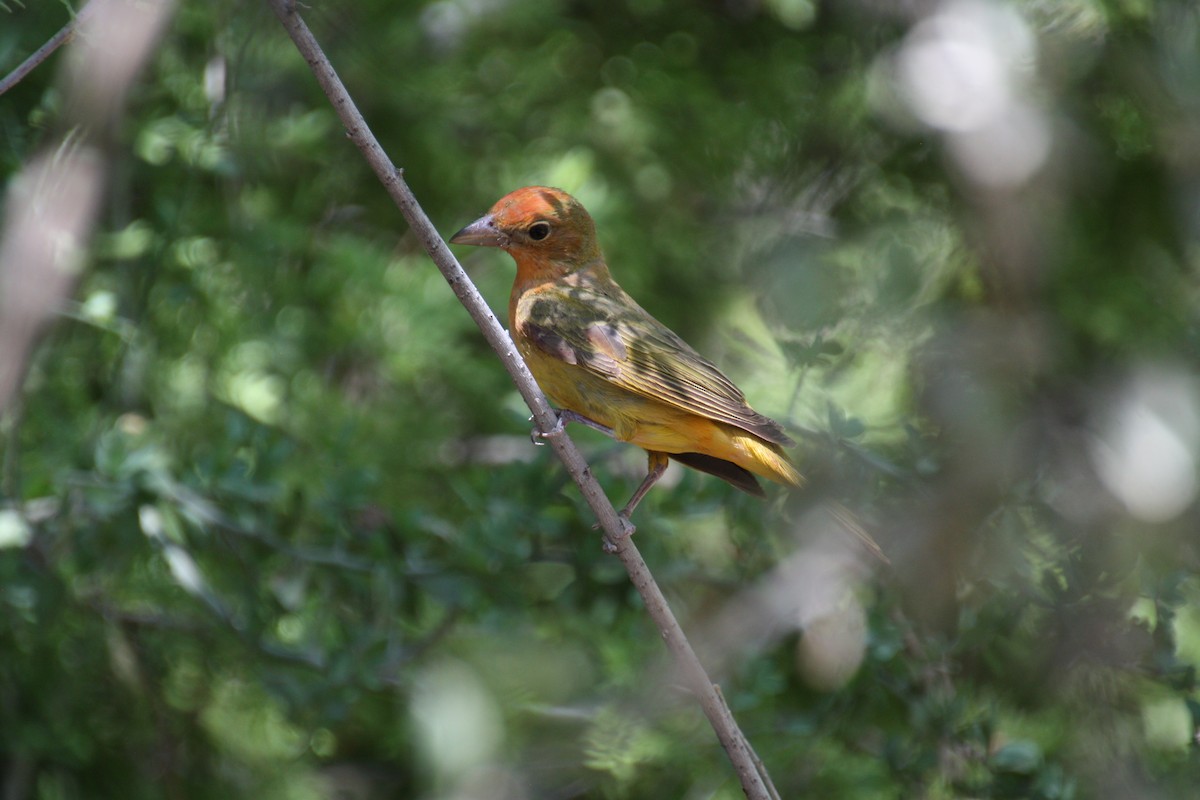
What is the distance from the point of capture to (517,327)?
10.6 ft

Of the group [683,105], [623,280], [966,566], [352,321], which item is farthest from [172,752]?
[683,105]

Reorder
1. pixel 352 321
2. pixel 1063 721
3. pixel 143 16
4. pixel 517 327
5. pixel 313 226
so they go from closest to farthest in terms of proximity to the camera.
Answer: pixel 143 16 → pixel 517 327 → pixel 1063 721 → pixel 352 321 → pixel 313 226

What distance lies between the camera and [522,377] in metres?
2.39

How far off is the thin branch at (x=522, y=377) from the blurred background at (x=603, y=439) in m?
0.79

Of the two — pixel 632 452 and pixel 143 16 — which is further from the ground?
pixel 143 16

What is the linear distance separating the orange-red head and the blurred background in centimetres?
50

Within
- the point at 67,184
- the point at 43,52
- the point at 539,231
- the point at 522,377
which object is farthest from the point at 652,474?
the point at 43,52

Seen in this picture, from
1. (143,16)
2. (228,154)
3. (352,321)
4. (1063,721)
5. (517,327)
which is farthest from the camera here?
(352,321)

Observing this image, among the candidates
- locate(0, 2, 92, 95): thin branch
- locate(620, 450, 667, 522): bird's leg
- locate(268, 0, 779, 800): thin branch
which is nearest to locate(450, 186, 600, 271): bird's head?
locate(620, 450, 667, 522): bird's leg

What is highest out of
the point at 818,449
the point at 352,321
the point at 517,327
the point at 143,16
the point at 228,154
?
the point at 143,16

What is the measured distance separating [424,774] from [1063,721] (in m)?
1.86

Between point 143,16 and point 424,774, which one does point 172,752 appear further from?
point 143,16

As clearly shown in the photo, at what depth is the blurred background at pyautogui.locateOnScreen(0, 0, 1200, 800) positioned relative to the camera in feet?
10.9

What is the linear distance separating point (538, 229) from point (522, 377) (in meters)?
1.09
